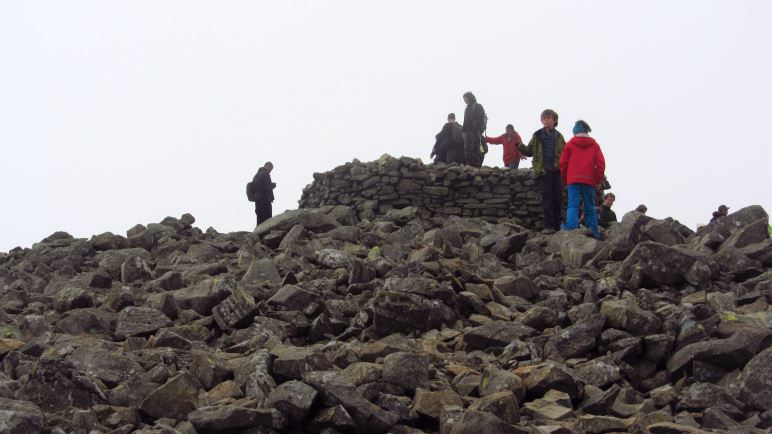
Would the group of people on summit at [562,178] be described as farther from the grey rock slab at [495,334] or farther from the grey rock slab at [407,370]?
the grey rock slab at [407,370]

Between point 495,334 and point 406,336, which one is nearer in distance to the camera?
point 495,334

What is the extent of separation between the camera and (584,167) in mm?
13297

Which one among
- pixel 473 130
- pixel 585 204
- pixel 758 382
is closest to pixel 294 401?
pixel 758 382

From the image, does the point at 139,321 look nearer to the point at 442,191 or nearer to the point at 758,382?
the point at 758,382

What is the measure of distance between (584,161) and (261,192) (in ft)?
26.8

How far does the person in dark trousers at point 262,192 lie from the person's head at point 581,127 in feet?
25.7

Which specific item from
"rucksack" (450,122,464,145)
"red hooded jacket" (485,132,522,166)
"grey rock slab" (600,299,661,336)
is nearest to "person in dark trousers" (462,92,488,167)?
"rucksack" (450,122,464,145)

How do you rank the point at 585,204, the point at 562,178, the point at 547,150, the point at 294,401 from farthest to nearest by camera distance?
the point at 547,150, the point at 562,178, the point at 585,204, the point at 294,401

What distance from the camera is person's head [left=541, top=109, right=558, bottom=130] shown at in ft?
47.8

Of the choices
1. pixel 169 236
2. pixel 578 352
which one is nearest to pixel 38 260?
pixel 169 236

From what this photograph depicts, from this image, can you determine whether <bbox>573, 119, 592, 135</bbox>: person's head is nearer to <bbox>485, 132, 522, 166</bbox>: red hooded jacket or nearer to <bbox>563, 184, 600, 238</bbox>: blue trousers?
<bbox>563, 184, 600, 238</bbox>: blue trousers

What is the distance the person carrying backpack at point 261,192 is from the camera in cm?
1894

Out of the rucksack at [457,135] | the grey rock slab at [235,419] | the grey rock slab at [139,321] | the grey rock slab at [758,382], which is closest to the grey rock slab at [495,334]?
the grey rock slab at [758,382]

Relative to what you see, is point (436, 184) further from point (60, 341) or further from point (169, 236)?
point (60, 341)
